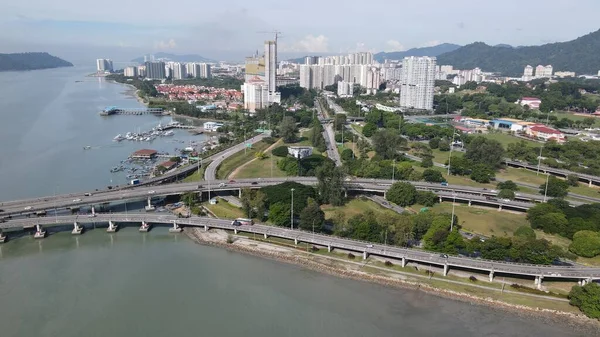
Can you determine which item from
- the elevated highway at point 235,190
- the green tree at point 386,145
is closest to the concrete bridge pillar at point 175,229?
the elevated highway at point 235,190

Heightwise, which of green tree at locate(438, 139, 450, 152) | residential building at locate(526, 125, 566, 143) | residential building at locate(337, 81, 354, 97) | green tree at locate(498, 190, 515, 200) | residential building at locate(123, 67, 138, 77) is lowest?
green tree at locate(498, 190, 515, 200)

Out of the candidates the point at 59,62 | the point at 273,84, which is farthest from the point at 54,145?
the point at 59,62

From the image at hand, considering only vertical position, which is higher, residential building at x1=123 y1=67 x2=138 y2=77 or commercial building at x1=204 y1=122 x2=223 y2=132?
residential building at x1=123 y1=67 x2=138 y2=77

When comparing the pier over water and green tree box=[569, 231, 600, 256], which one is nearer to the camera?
green tree box=[569, 231, 600, 256]

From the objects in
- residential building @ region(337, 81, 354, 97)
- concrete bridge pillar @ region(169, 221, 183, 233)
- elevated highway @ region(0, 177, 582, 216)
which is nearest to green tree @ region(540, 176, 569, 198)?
elevated highway @ region(0, 177, 582, 216)

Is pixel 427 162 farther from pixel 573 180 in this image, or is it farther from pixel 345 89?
pixel 345 89

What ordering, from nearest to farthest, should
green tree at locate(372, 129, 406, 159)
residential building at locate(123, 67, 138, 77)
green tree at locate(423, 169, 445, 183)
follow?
green tree at locate(423, 169, 445, 183)
green tree at locate(372, 129, 406, 159)
residential building at locate(123, 67, 138, 77)

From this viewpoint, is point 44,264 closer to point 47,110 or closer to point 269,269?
point 269,269

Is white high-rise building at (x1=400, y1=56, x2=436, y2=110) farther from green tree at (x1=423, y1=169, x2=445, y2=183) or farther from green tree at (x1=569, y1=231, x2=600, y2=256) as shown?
green tree at (x1=569, y1=231, x2=600, y2=256)
